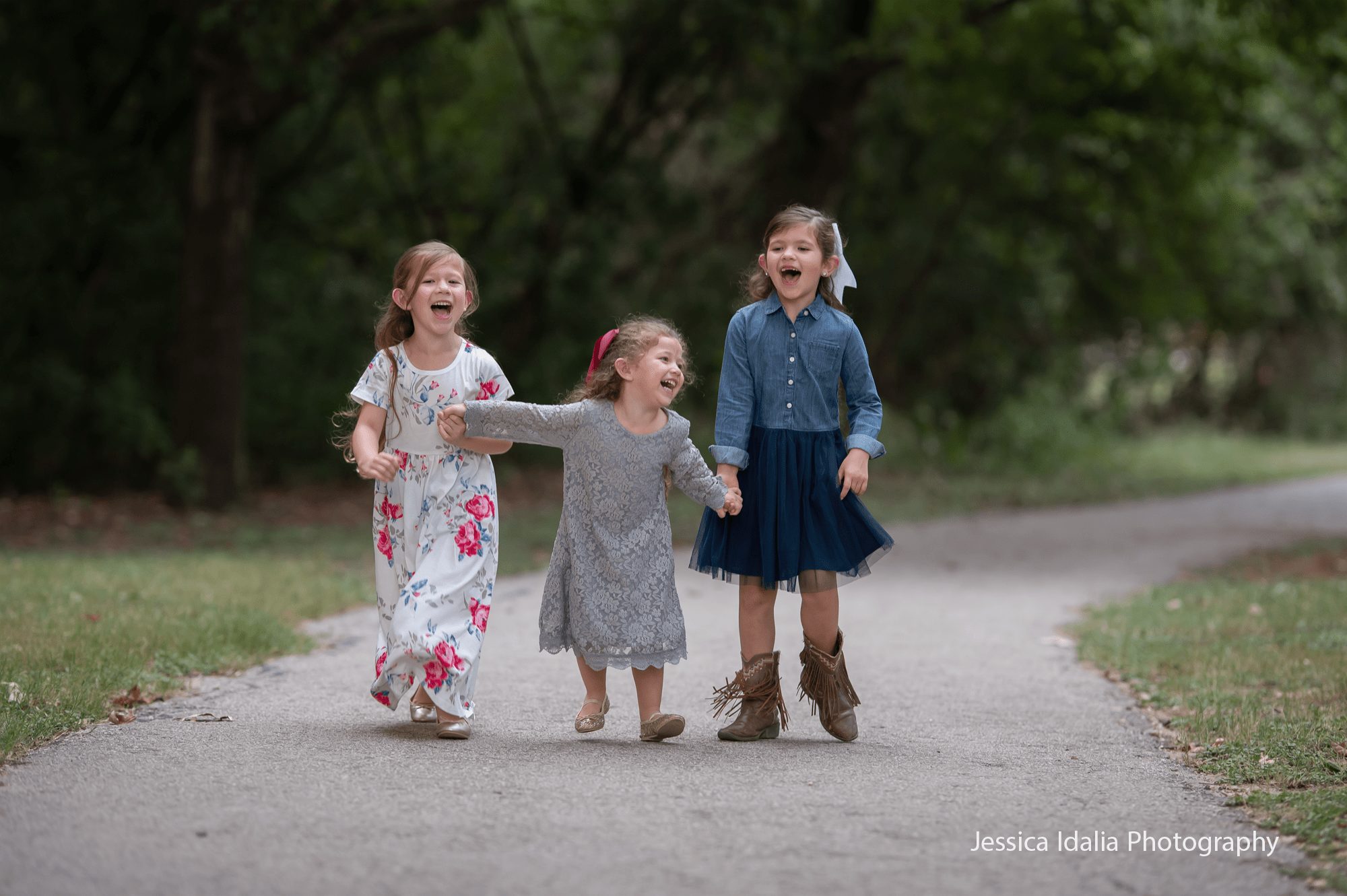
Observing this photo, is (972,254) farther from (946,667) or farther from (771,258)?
(771,258)

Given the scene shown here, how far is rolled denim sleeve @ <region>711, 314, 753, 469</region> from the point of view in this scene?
5266mm

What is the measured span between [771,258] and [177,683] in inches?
122

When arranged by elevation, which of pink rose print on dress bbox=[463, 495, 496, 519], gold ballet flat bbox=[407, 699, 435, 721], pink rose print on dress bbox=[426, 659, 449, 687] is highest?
pink rose print on dress bbox=[463, 495, 496, 519]

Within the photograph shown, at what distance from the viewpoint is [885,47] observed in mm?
17812

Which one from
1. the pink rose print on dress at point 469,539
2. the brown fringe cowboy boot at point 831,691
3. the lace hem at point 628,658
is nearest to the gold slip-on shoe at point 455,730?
the lace hem at point 628,658

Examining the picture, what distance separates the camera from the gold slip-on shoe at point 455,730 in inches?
199

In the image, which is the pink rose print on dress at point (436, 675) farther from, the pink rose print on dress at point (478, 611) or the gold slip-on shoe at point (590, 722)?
the gold slip-on shoe at point (590, 722)

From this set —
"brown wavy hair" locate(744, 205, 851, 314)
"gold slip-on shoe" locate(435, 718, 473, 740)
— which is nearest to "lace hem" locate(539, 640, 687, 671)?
"gold slip-on shoe" locate(435, 718, 473, 740)

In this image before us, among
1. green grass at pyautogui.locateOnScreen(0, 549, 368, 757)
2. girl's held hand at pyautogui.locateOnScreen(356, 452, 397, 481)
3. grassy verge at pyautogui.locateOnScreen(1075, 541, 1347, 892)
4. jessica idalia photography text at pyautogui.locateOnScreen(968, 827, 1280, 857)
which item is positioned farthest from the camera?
green grass at pyautogui.locateOnScreen(0, 549, 368, 757)

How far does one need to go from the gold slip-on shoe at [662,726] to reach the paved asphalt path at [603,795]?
52 millimetres

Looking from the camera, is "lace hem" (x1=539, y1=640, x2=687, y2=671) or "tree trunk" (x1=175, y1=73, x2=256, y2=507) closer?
"lace hem" (x1=539, y1=640, x2=687, y2=671)

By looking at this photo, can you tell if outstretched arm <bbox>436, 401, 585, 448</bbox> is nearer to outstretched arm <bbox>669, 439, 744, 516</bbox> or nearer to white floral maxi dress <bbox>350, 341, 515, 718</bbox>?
white floral maxi dress <bbox>350, 341, 515, 718</bbox>

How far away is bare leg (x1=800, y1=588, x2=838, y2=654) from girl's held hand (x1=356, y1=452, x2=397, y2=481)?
1611 millimetres

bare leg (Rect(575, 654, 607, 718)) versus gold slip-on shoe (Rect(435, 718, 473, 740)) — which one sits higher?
bare leg (Rect(575, 654, 607, 718))
